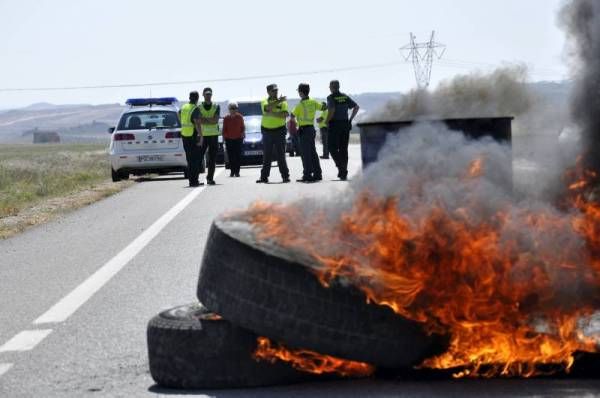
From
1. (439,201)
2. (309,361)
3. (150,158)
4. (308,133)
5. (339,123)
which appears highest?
(439,201)

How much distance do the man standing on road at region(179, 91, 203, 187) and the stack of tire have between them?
18.9 meters

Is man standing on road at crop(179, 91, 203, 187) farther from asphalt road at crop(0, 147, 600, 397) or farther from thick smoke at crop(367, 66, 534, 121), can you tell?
thick smoke at crop(367, 66, 534, 121)

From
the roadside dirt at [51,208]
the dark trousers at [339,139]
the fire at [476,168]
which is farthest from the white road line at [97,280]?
the dark trousers at [339,139]

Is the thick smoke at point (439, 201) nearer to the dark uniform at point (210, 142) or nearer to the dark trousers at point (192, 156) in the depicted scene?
the dark trousers at point (192, 156)

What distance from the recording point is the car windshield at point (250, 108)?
124 ft

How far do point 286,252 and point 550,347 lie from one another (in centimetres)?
129

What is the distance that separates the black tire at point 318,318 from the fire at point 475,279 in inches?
2.4

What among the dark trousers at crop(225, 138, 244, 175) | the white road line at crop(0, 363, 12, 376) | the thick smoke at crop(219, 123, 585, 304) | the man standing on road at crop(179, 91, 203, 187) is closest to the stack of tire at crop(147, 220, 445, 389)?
the thick smoke at crop(219, 123, 585, 304)

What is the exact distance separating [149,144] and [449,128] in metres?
21.9

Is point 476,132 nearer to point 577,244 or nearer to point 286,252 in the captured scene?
point 577,244

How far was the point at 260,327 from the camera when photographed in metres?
5.61

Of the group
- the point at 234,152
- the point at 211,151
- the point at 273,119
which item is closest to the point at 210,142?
the point at 211,151

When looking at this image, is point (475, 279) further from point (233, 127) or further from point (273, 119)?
point (233, 127)

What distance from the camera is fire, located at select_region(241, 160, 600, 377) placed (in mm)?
5492
